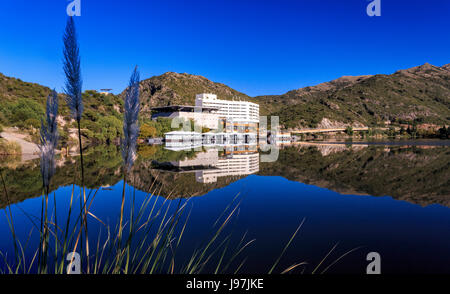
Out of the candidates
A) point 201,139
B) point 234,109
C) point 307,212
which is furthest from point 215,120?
point 307,212

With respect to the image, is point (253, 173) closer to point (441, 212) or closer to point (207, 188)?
point (207, 188)

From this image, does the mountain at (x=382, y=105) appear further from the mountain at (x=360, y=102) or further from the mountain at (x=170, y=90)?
the mountain at (x=170, y=90)

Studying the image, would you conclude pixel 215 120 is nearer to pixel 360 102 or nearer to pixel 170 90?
pixel 170 90

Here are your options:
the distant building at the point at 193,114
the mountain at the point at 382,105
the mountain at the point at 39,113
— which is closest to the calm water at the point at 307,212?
the mountain at the point at 39,113

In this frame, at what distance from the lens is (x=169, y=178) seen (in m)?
9.45

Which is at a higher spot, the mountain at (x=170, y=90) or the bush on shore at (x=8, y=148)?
the mountain at (x=170, y=90)

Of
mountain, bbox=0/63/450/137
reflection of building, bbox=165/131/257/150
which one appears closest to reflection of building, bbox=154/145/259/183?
reflection of building, bbox=165/131/257/150

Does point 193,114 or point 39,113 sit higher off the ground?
point 193,114

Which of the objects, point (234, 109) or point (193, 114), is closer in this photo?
point (193, 114)

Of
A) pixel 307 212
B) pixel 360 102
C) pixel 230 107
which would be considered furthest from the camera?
pixel 360 102
